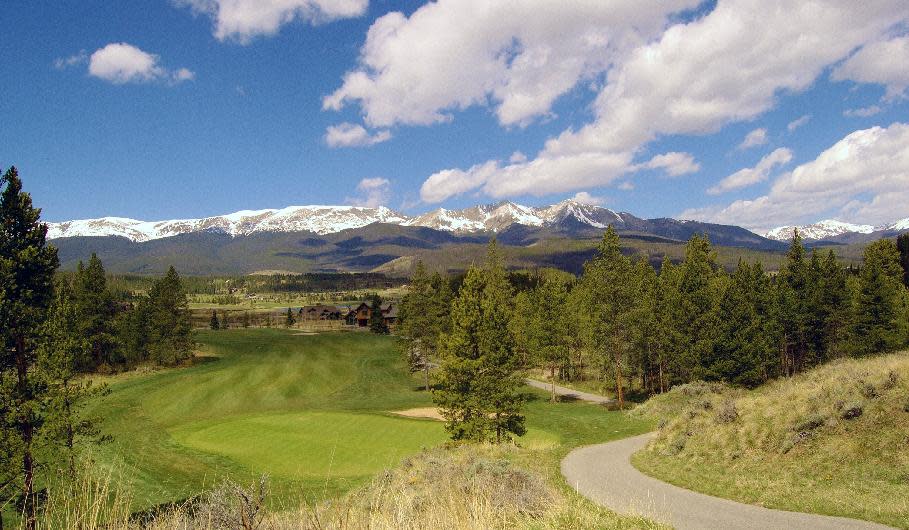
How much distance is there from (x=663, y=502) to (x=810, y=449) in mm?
6941

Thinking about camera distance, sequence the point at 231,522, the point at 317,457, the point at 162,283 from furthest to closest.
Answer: the point at 162,283 → the point at 317,457 → the point at 231,522

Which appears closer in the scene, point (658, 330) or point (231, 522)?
point (231, 522)

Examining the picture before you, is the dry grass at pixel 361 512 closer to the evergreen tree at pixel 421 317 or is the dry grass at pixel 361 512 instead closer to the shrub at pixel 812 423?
the shrub at pixel 812 423

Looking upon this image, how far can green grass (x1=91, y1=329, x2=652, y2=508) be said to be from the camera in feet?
93.6

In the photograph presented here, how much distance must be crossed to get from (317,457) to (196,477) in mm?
6868

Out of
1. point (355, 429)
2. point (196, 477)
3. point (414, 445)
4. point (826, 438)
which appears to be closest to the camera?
point (826, 438)

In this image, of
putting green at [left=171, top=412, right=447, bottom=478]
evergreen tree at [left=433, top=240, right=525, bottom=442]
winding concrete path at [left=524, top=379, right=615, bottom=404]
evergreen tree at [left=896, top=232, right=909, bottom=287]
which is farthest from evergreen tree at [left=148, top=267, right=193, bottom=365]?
evergreen tree at [left=896, top=232, right=909, bottom=287]

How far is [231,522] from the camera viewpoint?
21.7 feet

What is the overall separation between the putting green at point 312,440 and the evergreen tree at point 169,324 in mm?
33957

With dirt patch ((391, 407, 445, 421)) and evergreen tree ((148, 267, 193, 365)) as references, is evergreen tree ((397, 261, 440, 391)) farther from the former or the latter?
evergreen tree ((148, 267, 193, 365))

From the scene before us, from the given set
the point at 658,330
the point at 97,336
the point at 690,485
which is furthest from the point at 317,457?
the point at 97,336

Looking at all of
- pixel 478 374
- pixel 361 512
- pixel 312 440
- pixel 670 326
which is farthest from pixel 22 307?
pixel 670 326

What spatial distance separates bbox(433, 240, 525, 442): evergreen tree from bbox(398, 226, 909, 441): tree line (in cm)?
7

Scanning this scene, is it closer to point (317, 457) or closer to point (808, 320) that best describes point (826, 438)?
point (317, 457)
